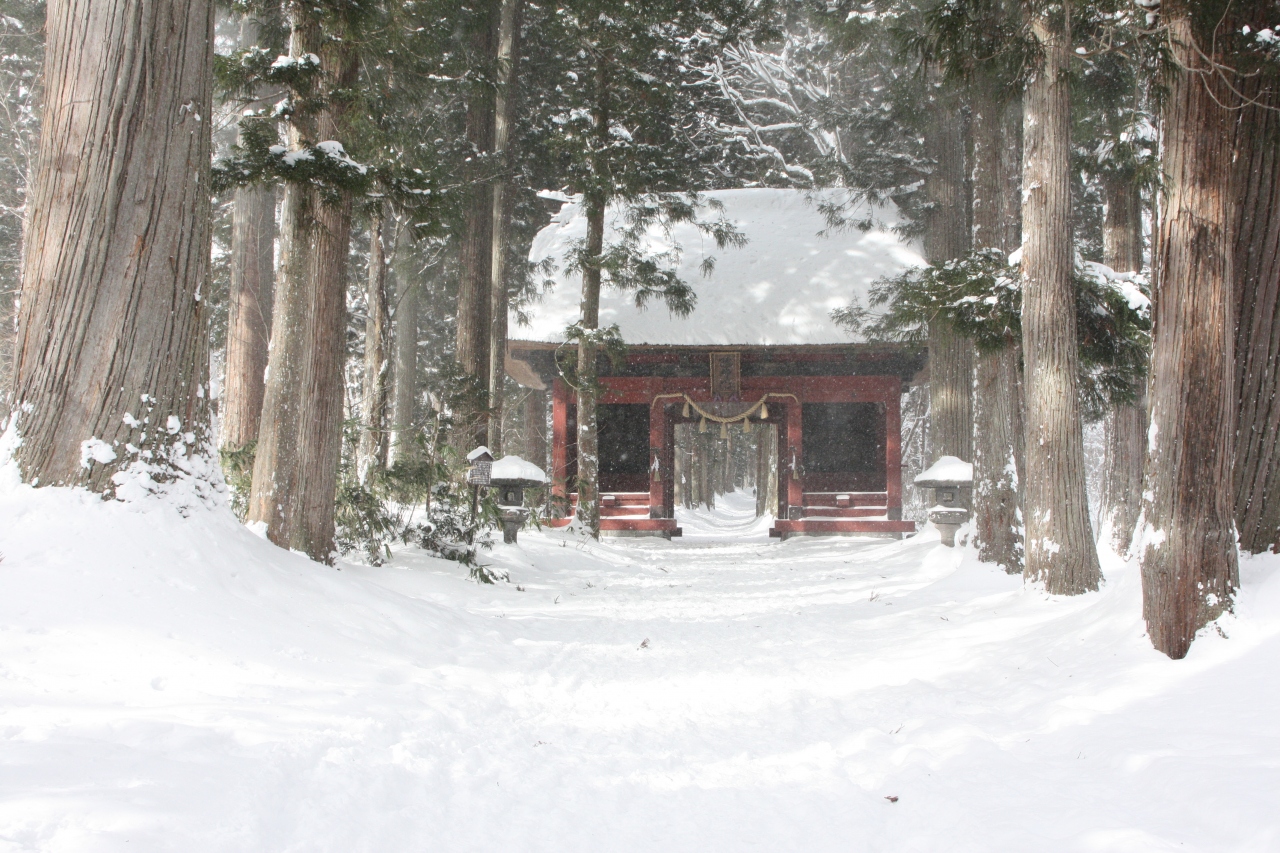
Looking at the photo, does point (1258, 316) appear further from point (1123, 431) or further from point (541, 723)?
point (1123, 431)

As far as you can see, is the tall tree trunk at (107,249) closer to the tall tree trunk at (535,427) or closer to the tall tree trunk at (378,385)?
the tall tree trunk at (378,385)

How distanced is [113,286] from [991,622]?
20.3 ft

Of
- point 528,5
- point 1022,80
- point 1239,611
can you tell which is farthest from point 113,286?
point 528,5

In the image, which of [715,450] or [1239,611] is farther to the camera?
[715,450]

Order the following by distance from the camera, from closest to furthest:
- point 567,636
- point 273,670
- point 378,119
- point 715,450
A: point 273,670 → point 567,636 → point 378,119 → point 715,450

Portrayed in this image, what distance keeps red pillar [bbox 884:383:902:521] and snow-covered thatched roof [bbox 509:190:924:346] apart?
87.6 inches

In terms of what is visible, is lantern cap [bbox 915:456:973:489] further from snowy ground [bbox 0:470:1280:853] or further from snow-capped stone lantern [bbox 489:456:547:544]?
snowy ground [bbox 0:470:1280:853]

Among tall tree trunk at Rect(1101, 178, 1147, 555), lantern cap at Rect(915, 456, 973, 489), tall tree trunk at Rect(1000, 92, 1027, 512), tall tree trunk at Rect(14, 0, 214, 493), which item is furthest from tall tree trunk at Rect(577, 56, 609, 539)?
tall tree trunk at Rect(14, 0, 214, 493)

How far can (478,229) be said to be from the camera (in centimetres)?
1379

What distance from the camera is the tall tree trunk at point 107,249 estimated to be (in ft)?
13.2

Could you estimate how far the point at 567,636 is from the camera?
6.39 metres

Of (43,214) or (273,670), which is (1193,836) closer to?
(273,670)

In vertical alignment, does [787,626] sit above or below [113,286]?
below

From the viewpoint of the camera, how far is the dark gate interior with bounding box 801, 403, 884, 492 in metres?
20.5
